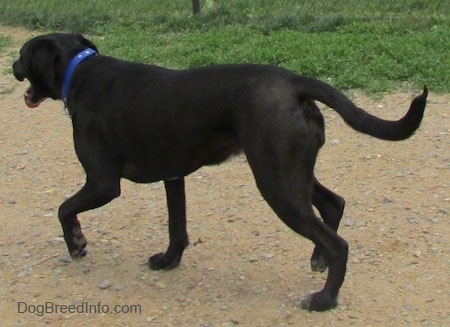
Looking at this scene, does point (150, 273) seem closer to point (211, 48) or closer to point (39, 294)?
point (39, 294)

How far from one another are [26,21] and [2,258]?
598 centimetres

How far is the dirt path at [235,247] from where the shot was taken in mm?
4090

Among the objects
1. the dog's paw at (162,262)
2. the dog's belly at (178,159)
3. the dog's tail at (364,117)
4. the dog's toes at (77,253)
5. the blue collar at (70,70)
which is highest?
the dog's tail at (364,117)

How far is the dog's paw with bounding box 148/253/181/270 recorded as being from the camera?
4551 millimetres

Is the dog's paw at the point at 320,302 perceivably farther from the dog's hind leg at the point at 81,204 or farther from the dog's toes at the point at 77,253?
the dog's toes at the point at 77,253

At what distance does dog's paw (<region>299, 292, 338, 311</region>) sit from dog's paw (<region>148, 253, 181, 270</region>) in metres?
0.84

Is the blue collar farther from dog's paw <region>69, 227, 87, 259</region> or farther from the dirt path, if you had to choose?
the dirt path

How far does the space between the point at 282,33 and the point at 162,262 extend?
4.33 m

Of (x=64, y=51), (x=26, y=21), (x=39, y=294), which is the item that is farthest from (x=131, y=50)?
(x=39, y=294)

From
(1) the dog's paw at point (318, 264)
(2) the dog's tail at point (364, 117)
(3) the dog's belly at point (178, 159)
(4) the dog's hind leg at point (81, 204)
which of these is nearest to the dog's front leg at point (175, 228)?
(3) the dog's belly at point (178, 159)

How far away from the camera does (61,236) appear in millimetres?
5000
